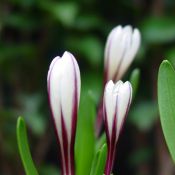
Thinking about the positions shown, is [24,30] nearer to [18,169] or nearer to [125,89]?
[18,169]

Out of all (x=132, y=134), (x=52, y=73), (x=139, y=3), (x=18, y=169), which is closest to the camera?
(x=52, y=73)

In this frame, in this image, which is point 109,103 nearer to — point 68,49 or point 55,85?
point 55,85

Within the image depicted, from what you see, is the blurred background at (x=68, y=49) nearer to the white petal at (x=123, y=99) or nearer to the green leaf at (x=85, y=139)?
the green leaf at (x=85, y=139)

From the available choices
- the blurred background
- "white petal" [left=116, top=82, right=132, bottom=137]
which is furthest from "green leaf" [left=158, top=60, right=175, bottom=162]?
the blurred background

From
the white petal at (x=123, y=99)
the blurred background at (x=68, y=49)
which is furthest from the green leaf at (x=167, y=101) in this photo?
the blurred background at (x=68, y=49)

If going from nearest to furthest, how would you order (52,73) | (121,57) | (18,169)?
(52,73)
(121,57)
(18,169)

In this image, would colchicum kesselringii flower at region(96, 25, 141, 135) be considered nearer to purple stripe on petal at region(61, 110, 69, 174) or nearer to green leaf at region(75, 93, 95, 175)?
green leaf at region(75, 93, 95, 175)

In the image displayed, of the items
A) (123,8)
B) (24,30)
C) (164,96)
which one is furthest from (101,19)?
(164,96)
